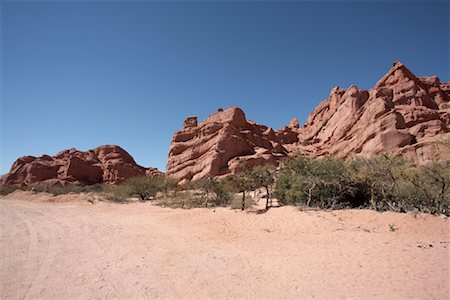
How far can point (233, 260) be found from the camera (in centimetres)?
718

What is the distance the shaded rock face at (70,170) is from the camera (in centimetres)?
4866

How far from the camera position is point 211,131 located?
1598 inches

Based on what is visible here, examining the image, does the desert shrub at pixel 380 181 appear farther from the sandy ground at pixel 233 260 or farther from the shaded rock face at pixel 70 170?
the shaded rock face at pixel 70 170

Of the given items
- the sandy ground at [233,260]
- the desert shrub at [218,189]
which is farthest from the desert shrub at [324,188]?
the desert shrub at [218,189]

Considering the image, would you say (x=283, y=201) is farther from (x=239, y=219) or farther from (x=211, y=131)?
(x=211, y=131)

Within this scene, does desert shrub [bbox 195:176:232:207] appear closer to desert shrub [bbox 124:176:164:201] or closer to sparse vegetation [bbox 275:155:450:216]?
sparse vegetation [bbox 275:155:450:216]

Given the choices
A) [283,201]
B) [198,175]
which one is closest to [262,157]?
[198,175]

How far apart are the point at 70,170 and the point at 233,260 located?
171ft

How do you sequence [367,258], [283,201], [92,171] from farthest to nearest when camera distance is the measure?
[92,171], [283,201], [367,258]

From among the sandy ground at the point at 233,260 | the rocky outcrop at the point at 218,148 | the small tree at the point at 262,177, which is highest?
the rocky outcrop at the point at 218,148

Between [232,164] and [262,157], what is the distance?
178 inches

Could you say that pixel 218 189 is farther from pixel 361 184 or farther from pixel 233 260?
pixel 233 260

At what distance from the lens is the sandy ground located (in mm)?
5059

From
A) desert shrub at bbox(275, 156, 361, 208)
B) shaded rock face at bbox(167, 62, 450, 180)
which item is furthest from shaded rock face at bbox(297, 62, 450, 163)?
desert shrub at bbox(275, 156, 361, 208)
